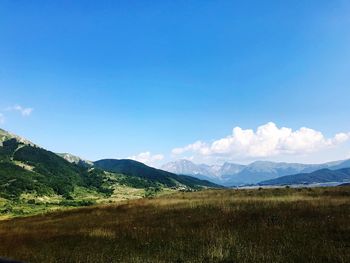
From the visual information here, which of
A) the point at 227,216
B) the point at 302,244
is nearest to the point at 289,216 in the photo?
the point at 227,216

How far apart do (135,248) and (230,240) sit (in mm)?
3717

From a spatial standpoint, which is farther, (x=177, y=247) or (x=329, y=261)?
(x=177, y=247)

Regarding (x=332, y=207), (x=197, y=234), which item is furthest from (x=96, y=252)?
(x=332, y=207)

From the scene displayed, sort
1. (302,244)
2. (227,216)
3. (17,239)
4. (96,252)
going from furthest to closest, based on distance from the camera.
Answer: (227,216)
(17,239)
(96,252)
(302,244)

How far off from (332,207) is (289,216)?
14.1 ft

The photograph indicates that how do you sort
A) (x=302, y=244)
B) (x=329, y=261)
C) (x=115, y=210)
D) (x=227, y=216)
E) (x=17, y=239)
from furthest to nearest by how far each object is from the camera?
(x=115, y=210), (x=227, y=216), (x=17, y=239), (x=302, y=244), (x=329, y=261)

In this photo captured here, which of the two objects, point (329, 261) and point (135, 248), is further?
point (135, 248)

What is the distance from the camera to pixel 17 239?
20172 mm

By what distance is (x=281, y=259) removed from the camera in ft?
38.3

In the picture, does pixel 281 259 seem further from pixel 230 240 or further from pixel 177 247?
pixel 177 247

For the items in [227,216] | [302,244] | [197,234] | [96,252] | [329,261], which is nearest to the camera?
[329,261]

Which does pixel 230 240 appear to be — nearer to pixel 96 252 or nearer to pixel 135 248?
pixel 135 248

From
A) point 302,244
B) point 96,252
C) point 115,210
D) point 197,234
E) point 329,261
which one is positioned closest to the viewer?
point 329,261

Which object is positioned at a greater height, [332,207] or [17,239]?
[332,207]
